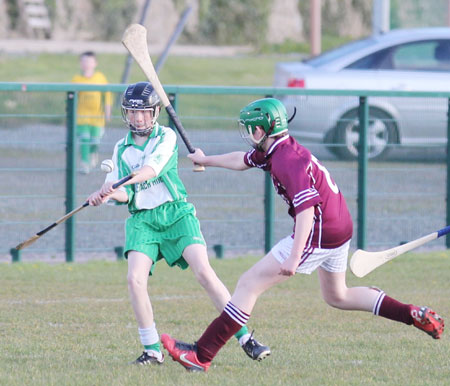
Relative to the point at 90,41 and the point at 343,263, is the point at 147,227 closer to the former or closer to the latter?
the point at 343,263

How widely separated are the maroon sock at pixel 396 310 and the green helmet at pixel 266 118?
117cm

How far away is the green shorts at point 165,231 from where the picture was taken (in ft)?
20.3

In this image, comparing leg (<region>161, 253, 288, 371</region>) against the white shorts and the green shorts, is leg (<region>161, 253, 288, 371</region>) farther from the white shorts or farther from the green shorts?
the green shorts

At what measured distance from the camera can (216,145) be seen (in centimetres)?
1061

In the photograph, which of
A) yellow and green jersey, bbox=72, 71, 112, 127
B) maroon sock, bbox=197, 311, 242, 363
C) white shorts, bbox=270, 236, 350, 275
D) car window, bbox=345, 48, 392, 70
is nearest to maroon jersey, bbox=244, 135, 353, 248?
white shorts, bbox=270, 236, 350, 275

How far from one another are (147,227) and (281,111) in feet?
3.60

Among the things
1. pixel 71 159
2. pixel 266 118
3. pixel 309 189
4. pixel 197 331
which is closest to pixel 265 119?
pixel 266 118

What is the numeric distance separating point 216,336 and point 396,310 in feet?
3.45

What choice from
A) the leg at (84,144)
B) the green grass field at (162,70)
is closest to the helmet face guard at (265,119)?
the leg at (84,144)

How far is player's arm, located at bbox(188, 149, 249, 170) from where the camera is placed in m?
6.20

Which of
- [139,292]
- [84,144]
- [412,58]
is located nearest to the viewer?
[139,292]

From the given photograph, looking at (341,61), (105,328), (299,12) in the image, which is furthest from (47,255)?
(299,12)

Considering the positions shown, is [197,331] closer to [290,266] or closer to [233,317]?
[233,317]

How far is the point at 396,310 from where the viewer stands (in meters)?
5.96
